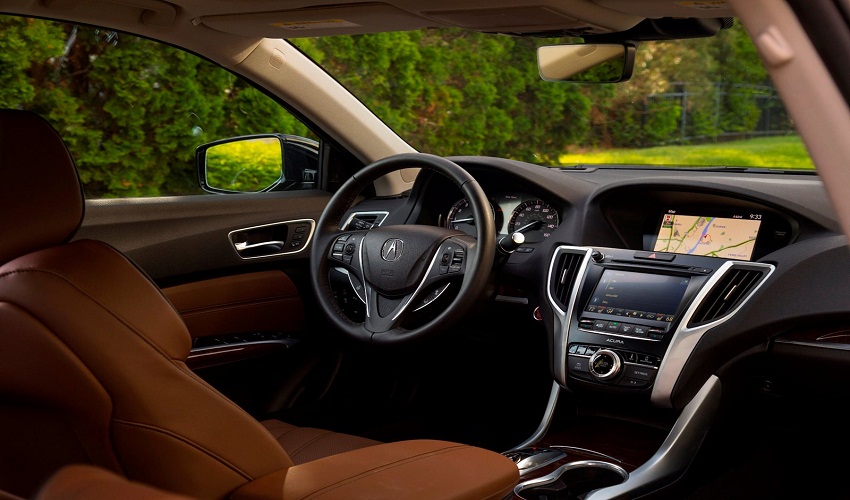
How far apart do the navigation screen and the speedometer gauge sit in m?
0.39

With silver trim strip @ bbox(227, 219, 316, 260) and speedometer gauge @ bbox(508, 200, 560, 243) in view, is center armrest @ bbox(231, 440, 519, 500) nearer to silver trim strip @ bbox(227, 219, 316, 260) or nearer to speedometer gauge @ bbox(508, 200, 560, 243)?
speedometer gauge @ bbox(508, 200, 560, 243)

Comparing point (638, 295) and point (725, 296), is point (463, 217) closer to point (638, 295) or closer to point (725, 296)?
point (638, 295)

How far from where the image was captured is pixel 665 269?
9.47 ft

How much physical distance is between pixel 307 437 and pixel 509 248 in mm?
824

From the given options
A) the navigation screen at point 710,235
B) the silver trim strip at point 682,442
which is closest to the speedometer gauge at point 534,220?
the navigation screen at point 710,235

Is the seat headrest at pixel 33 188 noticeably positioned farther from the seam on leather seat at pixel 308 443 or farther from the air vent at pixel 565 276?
the air vent at pixel 565 276

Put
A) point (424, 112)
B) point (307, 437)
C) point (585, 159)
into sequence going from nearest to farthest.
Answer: point (307, 437)
point (424, 112)
point (585, 159)

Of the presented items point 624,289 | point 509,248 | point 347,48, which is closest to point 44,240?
point 509,248

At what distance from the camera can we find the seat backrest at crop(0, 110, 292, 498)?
1444 mm

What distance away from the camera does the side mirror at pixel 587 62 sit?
109 inches

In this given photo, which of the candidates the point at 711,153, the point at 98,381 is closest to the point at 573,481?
the point at 98,381

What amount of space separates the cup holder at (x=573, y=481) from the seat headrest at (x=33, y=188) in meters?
1.61

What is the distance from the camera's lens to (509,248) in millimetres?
2930

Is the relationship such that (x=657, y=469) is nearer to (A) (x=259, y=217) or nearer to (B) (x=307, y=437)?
(B) (x=307, y=437)
